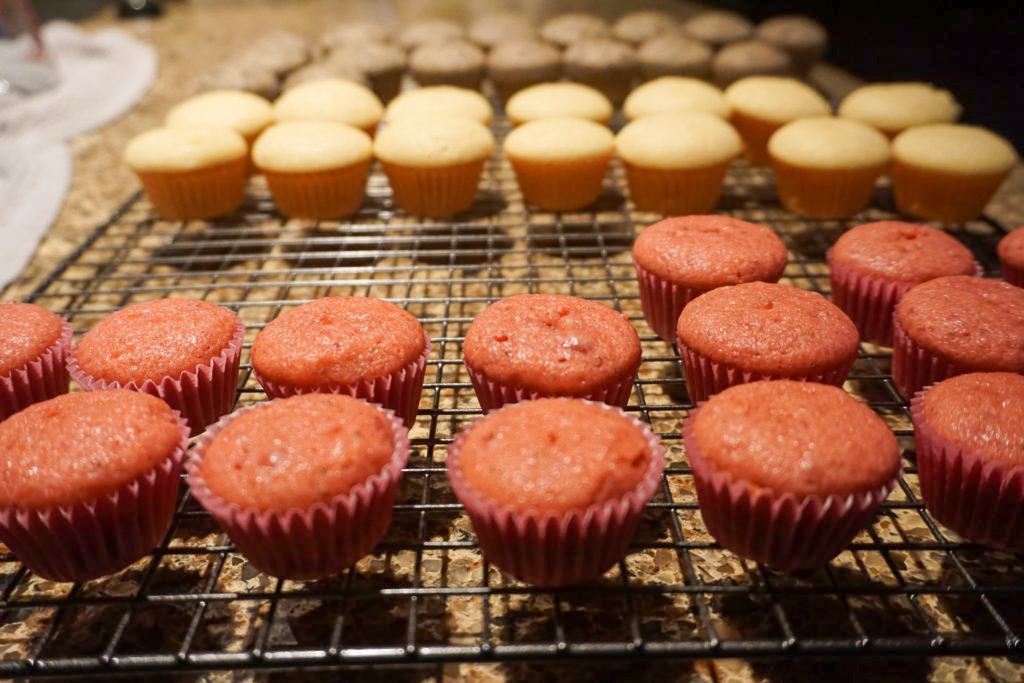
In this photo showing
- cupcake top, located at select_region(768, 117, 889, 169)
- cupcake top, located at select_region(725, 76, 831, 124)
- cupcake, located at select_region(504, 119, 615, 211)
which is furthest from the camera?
cupcake top, located at select_region(725, 76, 831, 124)

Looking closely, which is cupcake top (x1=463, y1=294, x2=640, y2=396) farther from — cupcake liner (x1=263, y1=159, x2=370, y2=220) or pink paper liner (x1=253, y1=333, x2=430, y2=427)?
cupcake liner (x1=263, y1=159, x2=370, y2=220)

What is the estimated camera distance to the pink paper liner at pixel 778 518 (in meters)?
1.44

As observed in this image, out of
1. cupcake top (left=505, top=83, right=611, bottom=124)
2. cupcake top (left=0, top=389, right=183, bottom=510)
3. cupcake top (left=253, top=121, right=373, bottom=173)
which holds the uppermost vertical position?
cupcake top (left=505, top=83, right=611, bottom=124)

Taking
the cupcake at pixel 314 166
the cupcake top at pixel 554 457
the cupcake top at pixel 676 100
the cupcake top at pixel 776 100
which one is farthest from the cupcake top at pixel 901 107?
the cupcake top at pixel 554 457

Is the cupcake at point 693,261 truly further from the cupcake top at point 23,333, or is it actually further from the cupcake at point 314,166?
the cupcake top at point 23,333

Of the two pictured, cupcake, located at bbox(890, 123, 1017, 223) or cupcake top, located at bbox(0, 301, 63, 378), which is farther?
cupcake, located at bbox(890, 123, 1017, 223)

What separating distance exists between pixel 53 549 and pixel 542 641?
1047 mm

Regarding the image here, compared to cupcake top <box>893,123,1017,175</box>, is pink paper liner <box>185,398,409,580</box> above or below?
below

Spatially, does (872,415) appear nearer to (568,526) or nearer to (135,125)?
(568,526)

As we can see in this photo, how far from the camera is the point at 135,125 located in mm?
4238

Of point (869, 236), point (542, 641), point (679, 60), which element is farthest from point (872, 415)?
point (679, 60)

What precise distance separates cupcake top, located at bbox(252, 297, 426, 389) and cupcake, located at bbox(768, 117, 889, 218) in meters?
1.94

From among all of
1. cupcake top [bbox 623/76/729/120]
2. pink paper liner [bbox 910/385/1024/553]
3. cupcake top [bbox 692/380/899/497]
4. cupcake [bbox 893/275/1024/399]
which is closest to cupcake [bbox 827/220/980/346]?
cupcake [bbox 893/275/1024/399]

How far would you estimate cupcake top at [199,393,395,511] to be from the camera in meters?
1.43
